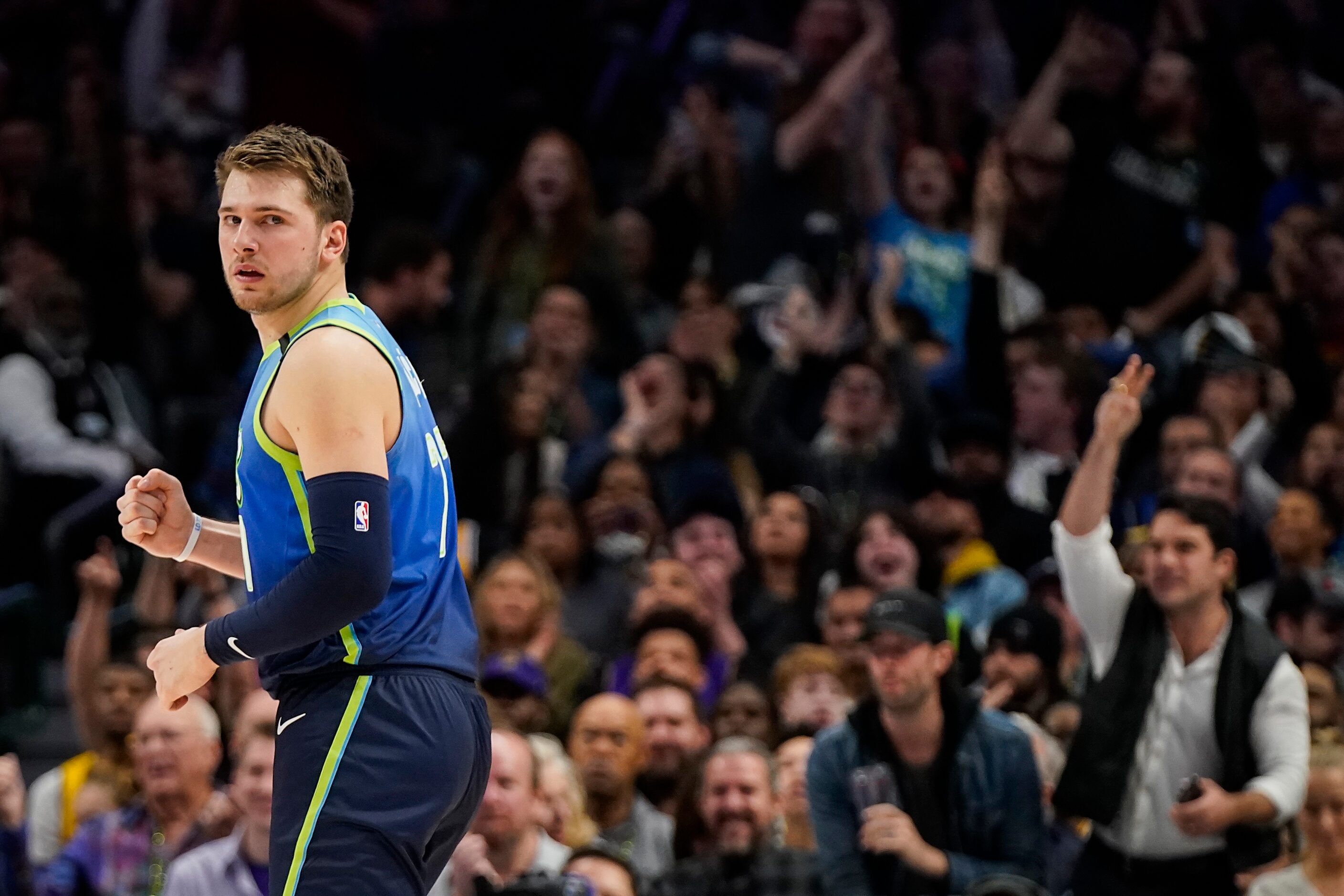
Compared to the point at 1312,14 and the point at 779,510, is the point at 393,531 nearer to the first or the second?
the point at 779,510

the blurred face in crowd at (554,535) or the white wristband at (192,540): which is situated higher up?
the white wristband at (192,540)

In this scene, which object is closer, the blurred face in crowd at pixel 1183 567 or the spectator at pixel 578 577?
the blurred face in crowd at pixel 1183 567

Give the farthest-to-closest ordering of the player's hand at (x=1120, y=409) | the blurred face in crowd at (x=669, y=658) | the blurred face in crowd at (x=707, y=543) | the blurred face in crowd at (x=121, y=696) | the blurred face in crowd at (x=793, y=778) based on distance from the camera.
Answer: the blurred face in crowd at (x=707, y=543) < the blurred face in crowd at (x=669, y=658) < the blurred face in crowd at (x=121, y=696) < the blurred face in crowd at (x=793, y=778) < the player's hand at (x=1120, y=409)

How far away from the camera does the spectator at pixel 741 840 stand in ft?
20.6

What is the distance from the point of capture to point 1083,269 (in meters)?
10.9

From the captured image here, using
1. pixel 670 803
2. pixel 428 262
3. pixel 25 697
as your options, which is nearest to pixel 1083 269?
pixel 428 262

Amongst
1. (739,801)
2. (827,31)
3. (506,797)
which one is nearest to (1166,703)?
(739,801)

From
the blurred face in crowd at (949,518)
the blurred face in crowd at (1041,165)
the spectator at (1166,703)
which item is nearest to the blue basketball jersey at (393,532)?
the spectator at (1166,703)

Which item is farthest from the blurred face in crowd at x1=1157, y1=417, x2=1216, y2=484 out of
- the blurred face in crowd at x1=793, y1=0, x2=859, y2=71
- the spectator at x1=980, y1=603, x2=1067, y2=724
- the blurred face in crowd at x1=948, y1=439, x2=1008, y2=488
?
the blurred face in crowd at x1=793, y1=0, x2=859, y2=71

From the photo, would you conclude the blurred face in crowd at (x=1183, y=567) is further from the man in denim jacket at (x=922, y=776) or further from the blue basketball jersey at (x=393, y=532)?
the blue basketball jersey at (x=393, y=532)

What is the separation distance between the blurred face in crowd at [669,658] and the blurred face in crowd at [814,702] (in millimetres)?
371

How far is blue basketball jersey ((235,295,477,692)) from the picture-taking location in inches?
134

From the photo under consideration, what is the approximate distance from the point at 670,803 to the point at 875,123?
496cm

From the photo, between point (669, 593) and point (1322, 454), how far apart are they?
291 centimetres
